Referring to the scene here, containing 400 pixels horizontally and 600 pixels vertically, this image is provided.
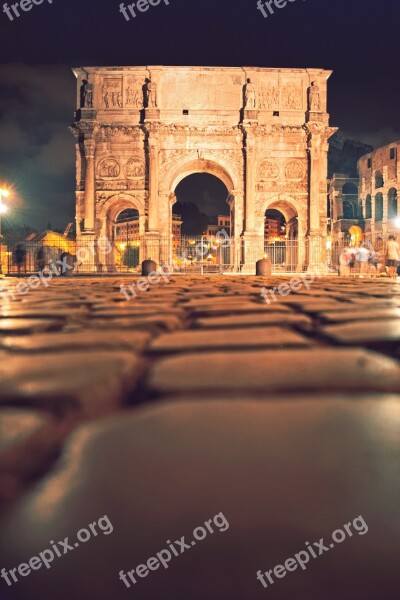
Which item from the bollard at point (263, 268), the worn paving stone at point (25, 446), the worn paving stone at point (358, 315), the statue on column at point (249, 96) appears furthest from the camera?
the statue on column at point (249, 96)

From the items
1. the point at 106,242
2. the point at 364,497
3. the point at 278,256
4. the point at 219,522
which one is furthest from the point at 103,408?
the point at 278,256

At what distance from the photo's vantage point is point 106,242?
23266mm

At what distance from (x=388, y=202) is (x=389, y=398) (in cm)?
4074

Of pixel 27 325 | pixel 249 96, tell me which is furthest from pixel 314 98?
pixel 27 325

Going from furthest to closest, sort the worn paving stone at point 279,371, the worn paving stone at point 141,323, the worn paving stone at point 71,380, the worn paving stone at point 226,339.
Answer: the worn paving stone at point 141,323
the worn paving stone at point 226,339
the worn paving stone at point 279,371
the worn paving stone at point 71,380

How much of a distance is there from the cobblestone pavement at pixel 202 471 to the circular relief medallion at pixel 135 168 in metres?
22.9

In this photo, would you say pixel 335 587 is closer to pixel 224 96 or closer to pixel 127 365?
pixel 127 365

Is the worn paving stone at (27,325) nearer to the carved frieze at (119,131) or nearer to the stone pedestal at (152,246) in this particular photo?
the stone pedestal at (152,246)

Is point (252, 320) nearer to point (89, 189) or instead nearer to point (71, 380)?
point (71, 380)

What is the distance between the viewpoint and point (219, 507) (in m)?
0.61

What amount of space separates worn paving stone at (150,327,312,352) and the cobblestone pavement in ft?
1.15

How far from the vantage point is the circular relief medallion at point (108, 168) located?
23.2 metres

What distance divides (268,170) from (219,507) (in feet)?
79.7

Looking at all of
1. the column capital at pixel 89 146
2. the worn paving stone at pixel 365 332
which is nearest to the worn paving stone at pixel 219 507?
the worn paving stone at pixel 365 332
